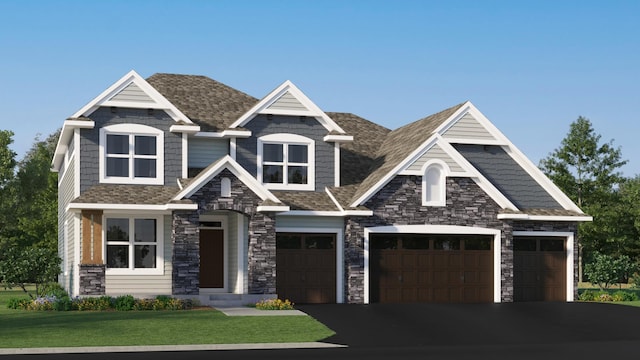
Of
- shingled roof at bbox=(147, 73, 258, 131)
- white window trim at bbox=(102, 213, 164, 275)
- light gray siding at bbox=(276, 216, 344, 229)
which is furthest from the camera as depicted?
shingled roof at bbox=(147, 73, 258, 131)

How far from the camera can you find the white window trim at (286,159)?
110ft

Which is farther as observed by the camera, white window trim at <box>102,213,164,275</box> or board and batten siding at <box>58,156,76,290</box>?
board and batten siding at <box>58,156,76,290</box>

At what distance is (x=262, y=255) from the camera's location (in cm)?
3081

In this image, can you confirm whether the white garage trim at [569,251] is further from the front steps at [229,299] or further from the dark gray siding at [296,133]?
the front steps at [229,299]

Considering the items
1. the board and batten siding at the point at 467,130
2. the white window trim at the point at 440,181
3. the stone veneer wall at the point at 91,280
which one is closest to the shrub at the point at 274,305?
the stone veneer wall at the point at 91,280

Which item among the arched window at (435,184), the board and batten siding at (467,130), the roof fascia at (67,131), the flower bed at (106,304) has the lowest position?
the flower bed at (106,304)

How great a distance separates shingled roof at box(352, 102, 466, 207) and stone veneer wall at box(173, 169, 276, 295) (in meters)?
4.03

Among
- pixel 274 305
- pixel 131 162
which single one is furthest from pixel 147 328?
pixel 131 162

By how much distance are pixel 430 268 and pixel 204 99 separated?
10753 mm

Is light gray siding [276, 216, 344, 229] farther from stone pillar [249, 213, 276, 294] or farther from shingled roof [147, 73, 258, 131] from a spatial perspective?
shingled roof [147, 73, 258, 131]

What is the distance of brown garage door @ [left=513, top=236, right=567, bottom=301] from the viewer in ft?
115

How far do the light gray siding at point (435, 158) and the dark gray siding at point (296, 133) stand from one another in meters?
3.26

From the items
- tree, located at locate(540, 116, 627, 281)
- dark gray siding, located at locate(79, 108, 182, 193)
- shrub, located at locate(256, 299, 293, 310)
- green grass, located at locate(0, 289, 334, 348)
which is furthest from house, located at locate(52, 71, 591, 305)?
tree, located at locate(540, 116, 627, 281)

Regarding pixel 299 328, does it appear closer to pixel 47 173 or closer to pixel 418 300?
pixel 418 300
